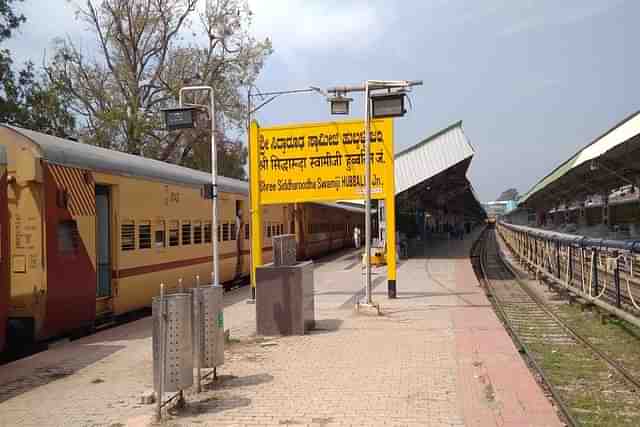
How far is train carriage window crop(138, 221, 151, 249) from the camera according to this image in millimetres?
11664

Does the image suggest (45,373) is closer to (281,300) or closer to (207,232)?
(281,300)

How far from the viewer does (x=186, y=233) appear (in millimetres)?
14062

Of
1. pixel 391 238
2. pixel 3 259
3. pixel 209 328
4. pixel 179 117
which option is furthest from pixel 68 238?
pixel 391 238

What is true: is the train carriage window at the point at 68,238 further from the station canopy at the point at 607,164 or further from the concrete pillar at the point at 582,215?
the concrete pillar at the point at 582,215

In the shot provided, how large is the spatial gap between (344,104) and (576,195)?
875 inches

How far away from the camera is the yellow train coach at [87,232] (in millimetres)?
8586

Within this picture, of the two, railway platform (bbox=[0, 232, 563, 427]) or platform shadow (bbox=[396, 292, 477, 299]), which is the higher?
platform shadow (bbox=[396, 292, 477, 299])

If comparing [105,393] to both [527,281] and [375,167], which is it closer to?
[375,167]

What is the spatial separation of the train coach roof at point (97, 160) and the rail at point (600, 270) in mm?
8760

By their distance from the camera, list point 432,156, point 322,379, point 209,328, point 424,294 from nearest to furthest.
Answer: point 209,328 → point 322,379 → point 424,294 → point 432,156

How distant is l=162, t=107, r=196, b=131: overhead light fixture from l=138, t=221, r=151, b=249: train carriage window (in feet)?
6.65

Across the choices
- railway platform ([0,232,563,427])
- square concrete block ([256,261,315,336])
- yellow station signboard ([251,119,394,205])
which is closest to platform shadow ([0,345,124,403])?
railway platform ([0,232,563,427])

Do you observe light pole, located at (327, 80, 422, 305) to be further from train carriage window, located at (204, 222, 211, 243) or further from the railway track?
train carriage window, located at (204, 222, 211, 243)

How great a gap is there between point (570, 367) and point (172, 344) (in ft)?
17.7
